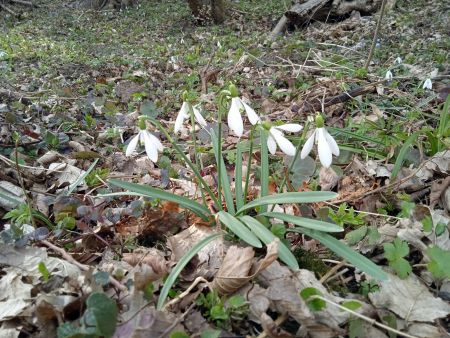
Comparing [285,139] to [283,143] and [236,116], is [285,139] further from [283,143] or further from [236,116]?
[236,116]

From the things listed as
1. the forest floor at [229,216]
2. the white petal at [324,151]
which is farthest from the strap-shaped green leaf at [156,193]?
the white petal at [324,151]

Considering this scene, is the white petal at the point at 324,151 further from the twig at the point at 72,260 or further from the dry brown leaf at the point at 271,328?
the twig at the point at 72,260

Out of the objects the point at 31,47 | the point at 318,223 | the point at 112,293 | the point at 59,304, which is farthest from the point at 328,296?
the point at 31,47

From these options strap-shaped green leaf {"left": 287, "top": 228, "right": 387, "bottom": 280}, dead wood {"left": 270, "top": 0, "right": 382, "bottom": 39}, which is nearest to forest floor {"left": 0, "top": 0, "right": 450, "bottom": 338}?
strap-shaped green leaf {"left": 287, "top": 228, "right": 387, "bottom": 280}

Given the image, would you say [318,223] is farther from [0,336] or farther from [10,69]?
[10,69]

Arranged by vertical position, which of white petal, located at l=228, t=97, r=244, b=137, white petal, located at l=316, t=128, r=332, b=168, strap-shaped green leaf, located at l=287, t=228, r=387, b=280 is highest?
white petal, located at l=228, t=97, r=244, b=137

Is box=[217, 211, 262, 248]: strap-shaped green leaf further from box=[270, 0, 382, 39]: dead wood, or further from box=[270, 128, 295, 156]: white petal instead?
box=[270, 0, 382, 39]: dead wood

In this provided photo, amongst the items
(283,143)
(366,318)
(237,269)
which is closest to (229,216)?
(237,269)
